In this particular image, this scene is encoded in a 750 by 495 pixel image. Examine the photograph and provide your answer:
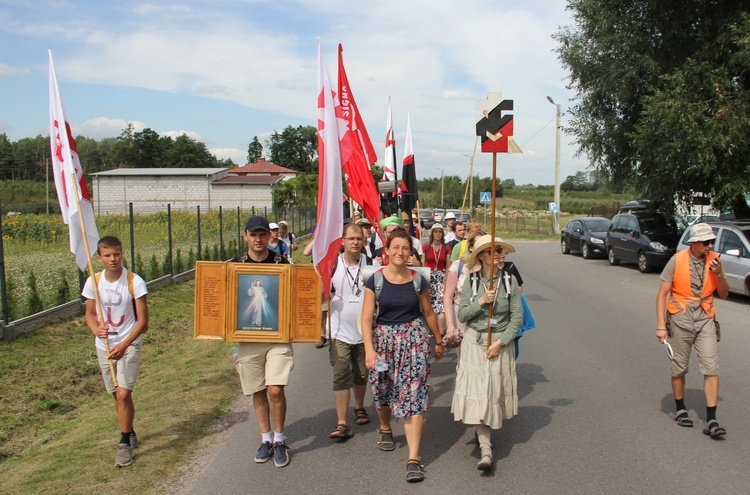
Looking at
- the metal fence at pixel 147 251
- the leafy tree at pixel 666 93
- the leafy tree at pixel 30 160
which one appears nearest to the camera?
the metal fence at pixel 147 251

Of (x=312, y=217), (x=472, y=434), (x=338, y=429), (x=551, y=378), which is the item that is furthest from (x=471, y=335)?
(x=312, y=217)

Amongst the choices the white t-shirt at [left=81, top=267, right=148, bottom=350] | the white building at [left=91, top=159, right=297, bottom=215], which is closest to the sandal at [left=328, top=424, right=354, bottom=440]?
the white t-shirt at [left=81, top=267, right=148, bottom=350]

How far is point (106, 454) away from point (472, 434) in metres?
2.92

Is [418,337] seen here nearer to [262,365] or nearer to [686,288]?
[262,365]

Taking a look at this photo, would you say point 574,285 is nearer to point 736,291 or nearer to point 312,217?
point 736,291

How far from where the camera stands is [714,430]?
5.41 meters

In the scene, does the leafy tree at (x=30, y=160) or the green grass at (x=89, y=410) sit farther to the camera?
the leafy tree at (x=30, y=160)

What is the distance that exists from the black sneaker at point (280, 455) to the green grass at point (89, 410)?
0.70 metres

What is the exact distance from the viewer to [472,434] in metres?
5.71

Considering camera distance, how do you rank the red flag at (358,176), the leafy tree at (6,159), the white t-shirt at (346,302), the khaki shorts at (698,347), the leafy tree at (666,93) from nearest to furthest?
the white t-shirt at (346,302) → the khaki shorts at (698,347) → the red flag at (358,176) → the leafy tree at (666,93) → the leafy tree at (6,159)

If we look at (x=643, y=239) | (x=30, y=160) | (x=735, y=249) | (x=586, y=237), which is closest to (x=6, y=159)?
(x=30, y=160)

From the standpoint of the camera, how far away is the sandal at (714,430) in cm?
540

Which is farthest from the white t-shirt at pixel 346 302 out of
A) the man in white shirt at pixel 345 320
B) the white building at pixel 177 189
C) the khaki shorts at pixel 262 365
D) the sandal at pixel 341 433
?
the white building at pixel 177 189

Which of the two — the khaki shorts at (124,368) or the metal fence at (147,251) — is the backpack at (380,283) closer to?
the khaki shorts at (124,368)
